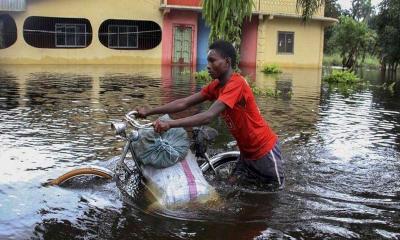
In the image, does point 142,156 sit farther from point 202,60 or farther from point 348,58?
point 348,58

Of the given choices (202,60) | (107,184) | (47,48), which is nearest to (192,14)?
(202,60)

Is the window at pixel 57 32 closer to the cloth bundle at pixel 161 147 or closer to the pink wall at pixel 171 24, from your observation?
the pink wall at pixel 171 24

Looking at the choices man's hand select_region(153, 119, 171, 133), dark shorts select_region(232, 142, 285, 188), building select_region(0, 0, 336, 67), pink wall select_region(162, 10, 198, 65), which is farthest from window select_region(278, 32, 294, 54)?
man's hand select_region(153, 119, 171, 133)

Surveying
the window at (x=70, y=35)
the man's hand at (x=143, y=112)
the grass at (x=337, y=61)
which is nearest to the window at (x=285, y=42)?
the window at (x=70, y=35)

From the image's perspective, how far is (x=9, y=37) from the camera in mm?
25281

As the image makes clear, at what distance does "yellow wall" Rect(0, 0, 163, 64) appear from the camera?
82.0 ft

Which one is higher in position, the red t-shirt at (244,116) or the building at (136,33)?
the building at (136,33)

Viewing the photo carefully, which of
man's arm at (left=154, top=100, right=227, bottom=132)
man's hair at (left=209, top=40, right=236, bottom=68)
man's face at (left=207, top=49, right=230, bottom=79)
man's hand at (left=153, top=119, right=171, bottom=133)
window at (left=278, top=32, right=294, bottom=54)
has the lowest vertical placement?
man's hand at (left=153, top=119, right=171, bottom=133)

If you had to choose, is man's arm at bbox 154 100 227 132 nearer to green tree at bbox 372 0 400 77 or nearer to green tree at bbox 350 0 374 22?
green tree at bbox 372 0 400 77

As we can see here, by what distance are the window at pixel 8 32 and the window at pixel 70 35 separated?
90.5 inches

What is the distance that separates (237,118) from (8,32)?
23.4m

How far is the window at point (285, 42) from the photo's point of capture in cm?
2998

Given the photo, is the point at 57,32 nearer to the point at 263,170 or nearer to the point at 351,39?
the point at 351,39

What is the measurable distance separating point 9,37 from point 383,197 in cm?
2359
